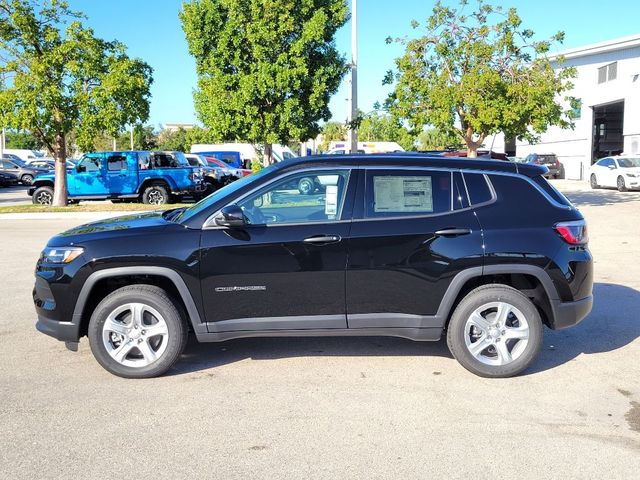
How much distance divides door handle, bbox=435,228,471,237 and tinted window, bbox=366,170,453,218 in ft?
0.60

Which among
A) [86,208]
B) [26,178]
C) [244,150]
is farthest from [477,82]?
[26,178]

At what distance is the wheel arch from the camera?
15.9 feet

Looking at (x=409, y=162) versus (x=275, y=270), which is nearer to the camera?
(x=275, y=270)

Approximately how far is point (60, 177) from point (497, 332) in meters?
19.1

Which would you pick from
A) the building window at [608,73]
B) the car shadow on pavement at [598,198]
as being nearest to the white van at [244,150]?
the car shadow on pavement at [598,198]

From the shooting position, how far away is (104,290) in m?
5.04

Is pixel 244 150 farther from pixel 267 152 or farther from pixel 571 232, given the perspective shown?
pixel 571 232

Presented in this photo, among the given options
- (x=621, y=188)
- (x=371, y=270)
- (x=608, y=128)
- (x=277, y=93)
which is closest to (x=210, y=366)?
(x=371, y=270)

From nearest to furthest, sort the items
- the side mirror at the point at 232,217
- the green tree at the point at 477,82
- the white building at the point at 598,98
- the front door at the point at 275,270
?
the side mirror at the point at 232,217
the front door at the point at 275,270
the green tree at the point at 477,82
the white building at the point at 598,98

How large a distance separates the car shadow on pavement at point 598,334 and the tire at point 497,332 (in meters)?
0.27

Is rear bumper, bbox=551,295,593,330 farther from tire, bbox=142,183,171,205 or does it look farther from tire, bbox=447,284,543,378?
tire, bbox=142,183,171,205

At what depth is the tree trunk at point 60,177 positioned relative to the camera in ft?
66.2

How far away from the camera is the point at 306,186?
16.5ft

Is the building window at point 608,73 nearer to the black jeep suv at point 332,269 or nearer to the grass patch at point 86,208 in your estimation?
the grass patch at point 86,208
